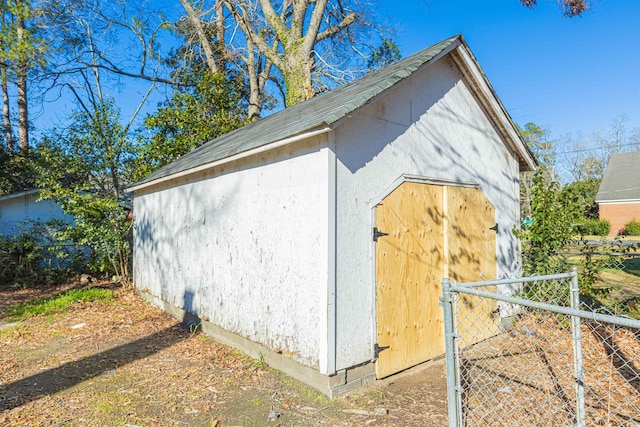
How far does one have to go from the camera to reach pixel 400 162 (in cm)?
464

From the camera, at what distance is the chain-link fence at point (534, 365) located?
2.65 metres

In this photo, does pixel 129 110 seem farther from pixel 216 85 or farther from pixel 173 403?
pixel 173 403

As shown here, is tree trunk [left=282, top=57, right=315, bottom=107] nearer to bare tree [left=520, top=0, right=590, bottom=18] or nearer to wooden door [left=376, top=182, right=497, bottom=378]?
bare tree [left=520, top=0, right=590, bottom=18]

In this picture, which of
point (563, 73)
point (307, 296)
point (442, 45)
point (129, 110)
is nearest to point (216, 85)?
point (129, 110)

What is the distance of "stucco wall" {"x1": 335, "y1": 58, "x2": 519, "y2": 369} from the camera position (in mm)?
4023

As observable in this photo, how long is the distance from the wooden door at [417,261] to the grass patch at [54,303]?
7.25m

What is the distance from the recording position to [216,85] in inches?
538

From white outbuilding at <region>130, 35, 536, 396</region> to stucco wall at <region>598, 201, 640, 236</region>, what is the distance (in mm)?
30396

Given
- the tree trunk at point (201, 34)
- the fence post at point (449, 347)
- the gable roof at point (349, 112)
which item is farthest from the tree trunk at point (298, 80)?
the fence post at point (449, 347)

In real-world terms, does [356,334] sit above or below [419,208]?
below

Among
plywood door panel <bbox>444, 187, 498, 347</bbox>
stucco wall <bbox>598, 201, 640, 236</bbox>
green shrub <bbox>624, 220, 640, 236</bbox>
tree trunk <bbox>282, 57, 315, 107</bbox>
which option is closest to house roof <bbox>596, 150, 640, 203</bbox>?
stucco wall <bbox>598, 201, 640, 236</bbox>

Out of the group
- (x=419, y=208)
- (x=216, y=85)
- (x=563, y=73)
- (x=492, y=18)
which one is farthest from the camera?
(x=563, y=73)

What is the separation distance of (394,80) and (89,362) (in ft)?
17.8

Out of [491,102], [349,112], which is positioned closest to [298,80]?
[491,102]
